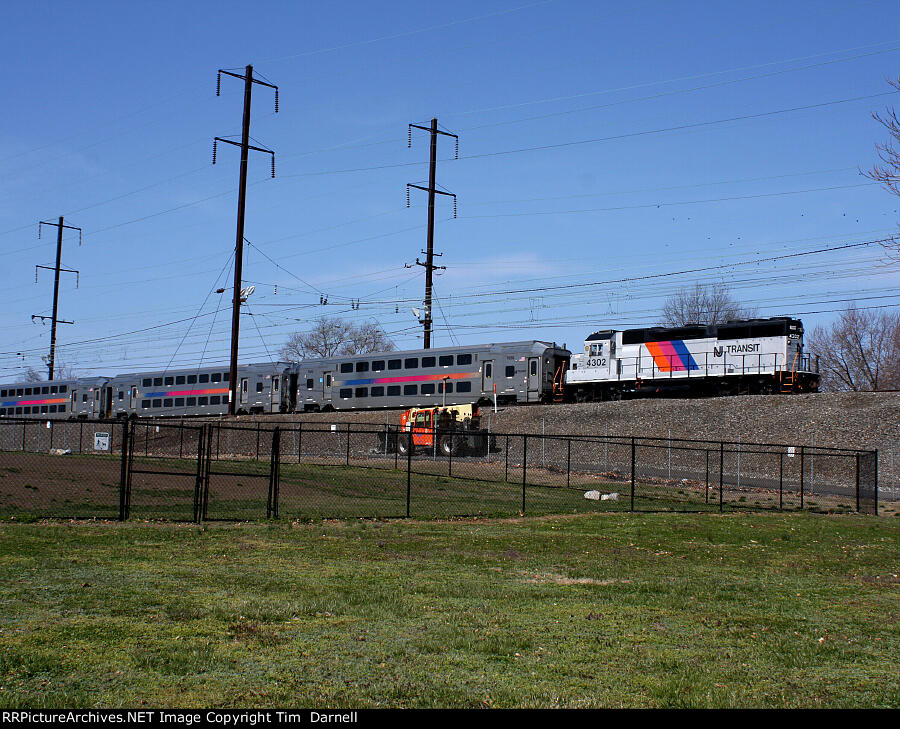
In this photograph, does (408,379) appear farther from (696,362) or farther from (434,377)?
(696,362)

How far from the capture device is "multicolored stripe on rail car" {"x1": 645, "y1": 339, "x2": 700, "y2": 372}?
47375mm

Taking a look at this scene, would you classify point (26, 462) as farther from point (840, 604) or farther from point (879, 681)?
point (879, 681)

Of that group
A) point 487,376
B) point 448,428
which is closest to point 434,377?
point 487,376

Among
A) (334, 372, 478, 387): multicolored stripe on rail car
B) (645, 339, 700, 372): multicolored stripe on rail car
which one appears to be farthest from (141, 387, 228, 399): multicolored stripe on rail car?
(645, 339, 700, 372): multicolored stripe on rail car

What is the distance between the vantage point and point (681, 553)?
51.8 feet

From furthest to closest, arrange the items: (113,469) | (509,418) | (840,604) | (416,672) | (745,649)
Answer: (509,418) < (113,469) < (840,604) < (745,649) < (416,672)

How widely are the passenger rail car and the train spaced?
54mm

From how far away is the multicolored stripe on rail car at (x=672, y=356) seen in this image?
47375 millimetres

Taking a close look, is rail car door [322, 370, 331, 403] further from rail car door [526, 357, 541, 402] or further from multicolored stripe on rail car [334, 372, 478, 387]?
rail car door [526, 357, 541, 402]

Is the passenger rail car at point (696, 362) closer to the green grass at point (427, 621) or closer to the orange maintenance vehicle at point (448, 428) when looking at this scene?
the orange maintenance vehicle at point (448, 428)

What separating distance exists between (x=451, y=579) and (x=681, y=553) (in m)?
5.68

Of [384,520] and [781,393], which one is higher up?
[781,393]

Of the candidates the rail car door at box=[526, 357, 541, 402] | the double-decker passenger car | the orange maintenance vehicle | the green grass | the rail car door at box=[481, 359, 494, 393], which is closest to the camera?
the green grass
